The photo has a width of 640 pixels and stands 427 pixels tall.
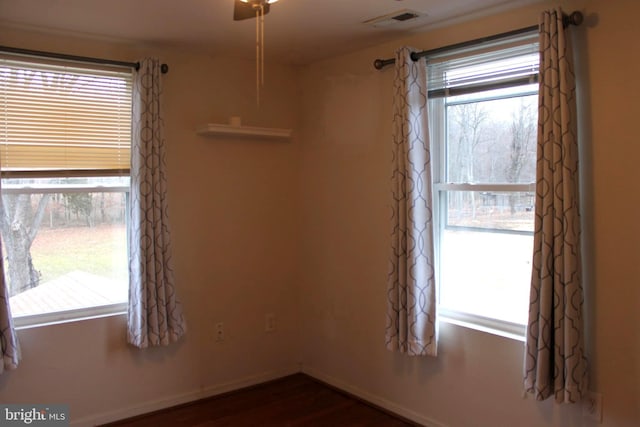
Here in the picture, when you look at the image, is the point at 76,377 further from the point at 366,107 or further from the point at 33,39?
→ the point at 366,107

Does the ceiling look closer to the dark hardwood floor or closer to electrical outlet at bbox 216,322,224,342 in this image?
electrical outlet at bbox 216,322,224,342

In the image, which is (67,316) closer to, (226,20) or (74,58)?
(74,58)

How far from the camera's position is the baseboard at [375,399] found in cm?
323

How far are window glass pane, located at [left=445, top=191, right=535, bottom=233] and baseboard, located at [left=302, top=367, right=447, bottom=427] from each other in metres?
1.15

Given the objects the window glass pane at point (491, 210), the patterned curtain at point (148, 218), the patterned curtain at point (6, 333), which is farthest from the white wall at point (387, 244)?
the patterned curtain at point (6, 333)

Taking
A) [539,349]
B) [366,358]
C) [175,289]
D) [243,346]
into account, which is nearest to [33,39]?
[175,289]

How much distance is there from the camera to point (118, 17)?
2.85 metres

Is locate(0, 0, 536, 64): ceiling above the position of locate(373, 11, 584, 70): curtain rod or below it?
above

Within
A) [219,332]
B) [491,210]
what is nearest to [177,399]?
[219,332]

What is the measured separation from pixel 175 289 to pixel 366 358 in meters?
1.31

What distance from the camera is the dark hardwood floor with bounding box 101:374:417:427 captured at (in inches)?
130

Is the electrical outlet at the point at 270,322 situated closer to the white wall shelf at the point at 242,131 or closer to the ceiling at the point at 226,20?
the white wall shelf at the point at 242,131

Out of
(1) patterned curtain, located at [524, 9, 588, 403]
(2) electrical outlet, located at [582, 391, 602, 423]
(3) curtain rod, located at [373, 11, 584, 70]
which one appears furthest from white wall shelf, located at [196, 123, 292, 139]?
→ (2) electrical outlet, located at [582, 391, 602, 423]

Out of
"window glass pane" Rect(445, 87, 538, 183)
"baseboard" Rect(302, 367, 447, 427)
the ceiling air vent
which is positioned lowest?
"baseboard" Rect(302, 367, 447, 427)
